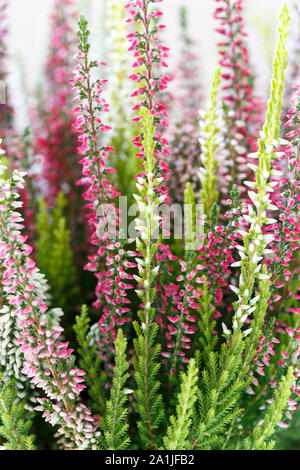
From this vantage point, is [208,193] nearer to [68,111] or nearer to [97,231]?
[97,231]

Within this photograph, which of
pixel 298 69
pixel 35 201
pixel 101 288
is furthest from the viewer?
pixel 35 201

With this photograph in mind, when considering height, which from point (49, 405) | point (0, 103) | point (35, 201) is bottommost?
point (49, 405)

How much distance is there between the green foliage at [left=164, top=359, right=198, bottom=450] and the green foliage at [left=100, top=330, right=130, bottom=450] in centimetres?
6

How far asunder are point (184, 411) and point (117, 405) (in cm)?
9

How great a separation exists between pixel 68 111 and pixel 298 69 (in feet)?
1.50

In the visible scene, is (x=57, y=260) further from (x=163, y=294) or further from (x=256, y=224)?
(x=256, y=224)

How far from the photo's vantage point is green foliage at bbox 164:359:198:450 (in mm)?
431

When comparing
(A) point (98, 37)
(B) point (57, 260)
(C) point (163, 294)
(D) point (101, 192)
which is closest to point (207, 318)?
(C) point (163, 294)

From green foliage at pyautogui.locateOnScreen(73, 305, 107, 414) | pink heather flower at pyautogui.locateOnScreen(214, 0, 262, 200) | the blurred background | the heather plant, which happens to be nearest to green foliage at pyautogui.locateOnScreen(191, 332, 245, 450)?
the heather plant

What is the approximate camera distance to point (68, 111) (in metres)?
0.93

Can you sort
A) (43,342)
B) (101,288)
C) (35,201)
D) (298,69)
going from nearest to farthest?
(43,342), (101,288), (298,69), (35,201)

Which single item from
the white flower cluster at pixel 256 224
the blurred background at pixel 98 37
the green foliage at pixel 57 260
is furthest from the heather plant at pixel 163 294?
the blurred background at pixel 98 37

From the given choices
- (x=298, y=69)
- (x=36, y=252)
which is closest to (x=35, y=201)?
(x=36, y=252)

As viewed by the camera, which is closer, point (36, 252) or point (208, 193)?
point (208, 193)
